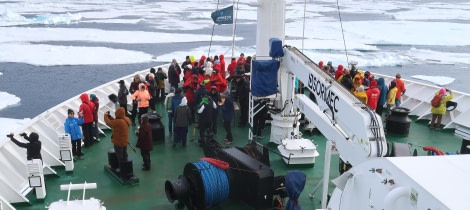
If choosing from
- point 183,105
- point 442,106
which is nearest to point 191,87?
point 183,105

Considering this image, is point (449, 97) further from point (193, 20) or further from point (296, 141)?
point (193, 20)

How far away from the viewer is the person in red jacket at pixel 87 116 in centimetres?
767

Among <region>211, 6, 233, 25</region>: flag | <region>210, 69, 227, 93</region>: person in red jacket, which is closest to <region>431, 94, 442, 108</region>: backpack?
<region>210, 69, 227, 93</region>: person in red jacket

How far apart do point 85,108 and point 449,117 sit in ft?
25.3

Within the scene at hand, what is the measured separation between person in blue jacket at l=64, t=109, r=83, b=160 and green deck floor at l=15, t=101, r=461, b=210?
19cm

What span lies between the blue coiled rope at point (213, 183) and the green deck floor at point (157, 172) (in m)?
0.35

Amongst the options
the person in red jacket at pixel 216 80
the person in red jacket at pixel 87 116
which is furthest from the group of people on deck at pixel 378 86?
the person in red jacket at pixel 87 116

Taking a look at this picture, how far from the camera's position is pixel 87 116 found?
7.77 m

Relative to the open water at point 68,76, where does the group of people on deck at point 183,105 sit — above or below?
above

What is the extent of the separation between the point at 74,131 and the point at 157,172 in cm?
160


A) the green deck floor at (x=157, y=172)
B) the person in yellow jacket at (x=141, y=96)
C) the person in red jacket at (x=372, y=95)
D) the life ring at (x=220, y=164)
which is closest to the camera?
the life ring at (x=220, y=164)

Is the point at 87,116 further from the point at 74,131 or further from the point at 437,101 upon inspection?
the point at 437,101

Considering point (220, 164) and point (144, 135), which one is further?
point (144, 135)

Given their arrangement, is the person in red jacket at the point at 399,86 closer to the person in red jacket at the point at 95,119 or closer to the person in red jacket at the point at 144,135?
the person in red jacket at the point at 144,135
